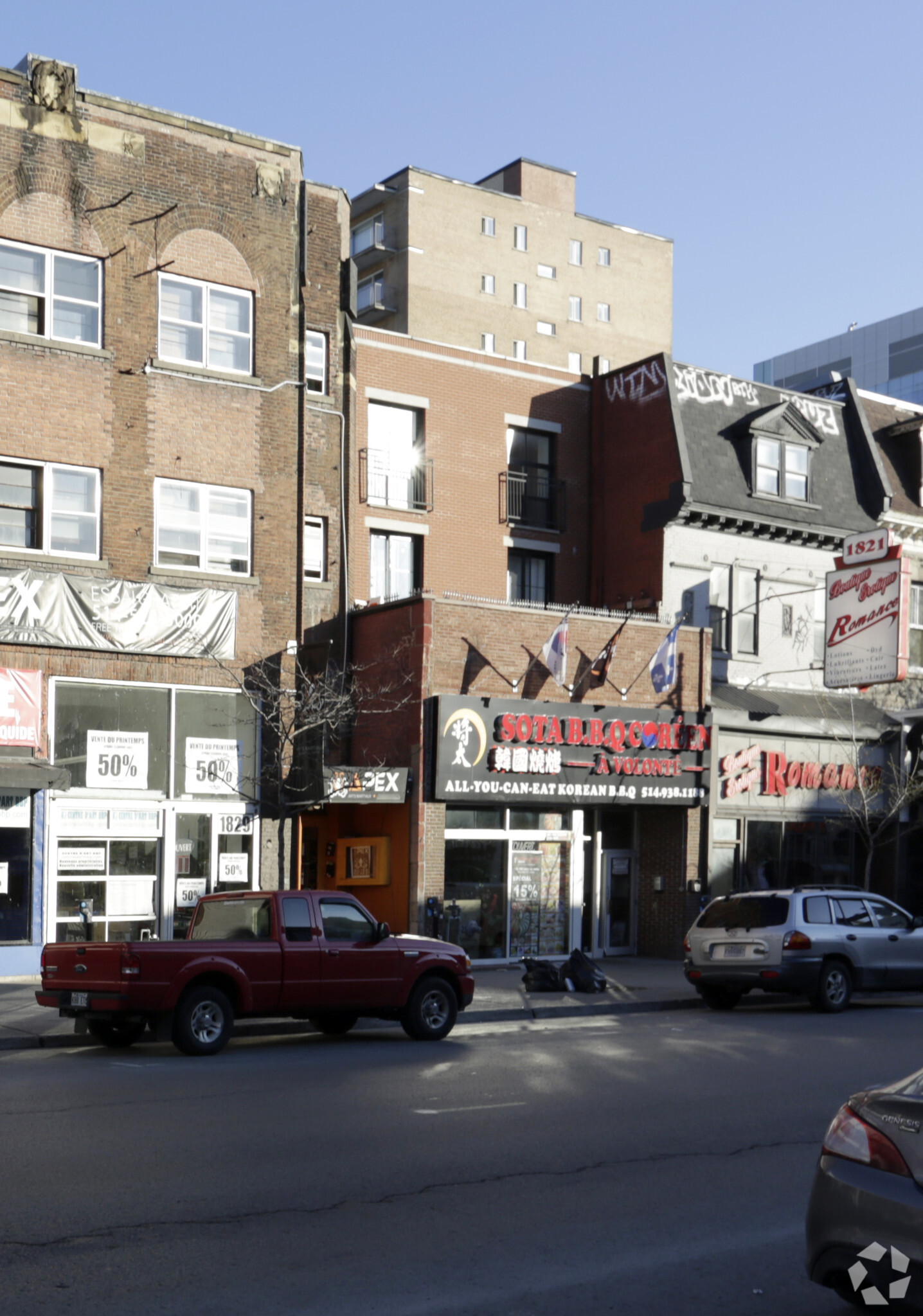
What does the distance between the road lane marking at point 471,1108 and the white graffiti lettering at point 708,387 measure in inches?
833

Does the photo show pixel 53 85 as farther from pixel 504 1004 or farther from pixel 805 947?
pixel 805 947

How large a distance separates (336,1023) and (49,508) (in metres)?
10.3

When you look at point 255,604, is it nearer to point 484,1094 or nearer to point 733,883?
point 733,883

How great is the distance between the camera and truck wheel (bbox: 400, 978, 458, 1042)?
50.1 feet

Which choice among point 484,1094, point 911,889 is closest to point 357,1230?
point 484,1094

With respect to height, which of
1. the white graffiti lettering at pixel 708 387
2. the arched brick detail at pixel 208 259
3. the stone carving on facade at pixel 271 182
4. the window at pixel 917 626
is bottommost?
the window at pixel 917 626

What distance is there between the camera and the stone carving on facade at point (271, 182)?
2466 centimetres

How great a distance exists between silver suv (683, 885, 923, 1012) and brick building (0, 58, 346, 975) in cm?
780

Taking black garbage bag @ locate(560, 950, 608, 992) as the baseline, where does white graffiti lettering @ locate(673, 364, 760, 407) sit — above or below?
above

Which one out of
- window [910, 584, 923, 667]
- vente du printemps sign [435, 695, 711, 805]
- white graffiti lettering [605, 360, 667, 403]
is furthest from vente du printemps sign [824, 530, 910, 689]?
white graffiti lettering [605, 360, 667, 403]

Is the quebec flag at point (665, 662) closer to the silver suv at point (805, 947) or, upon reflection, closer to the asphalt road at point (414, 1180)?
the silver suv at point (805, 947)

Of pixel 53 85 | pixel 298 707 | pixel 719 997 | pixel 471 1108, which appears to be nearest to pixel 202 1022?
pixel 471 1108

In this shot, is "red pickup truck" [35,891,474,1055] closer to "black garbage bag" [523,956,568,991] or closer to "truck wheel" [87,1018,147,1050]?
"truck wheel" [87,1018,147,1050]

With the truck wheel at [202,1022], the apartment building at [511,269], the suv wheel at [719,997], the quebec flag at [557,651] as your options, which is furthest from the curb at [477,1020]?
the apartment building at [511,269]
